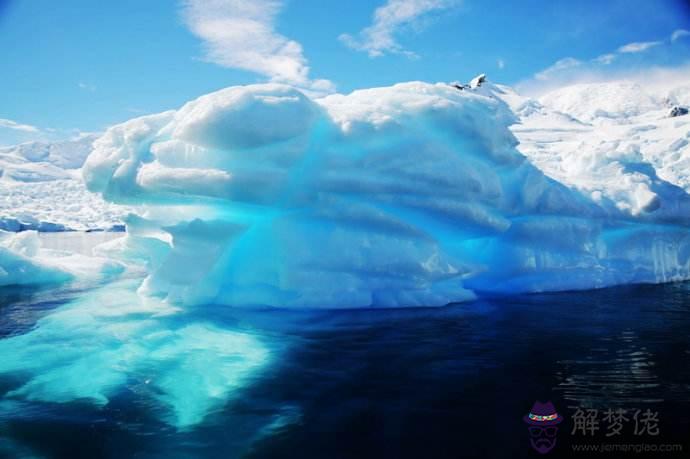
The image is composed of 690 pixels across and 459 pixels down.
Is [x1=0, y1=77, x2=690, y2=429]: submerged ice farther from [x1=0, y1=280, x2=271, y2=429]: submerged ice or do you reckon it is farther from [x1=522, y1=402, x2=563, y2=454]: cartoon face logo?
[x1=522, y1=402, x2=563, y2=454]: cartoon face logo

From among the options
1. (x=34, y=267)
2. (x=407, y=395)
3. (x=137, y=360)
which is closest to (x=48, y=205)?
(x=34, y=267)

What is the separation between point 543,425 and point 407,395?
116cm

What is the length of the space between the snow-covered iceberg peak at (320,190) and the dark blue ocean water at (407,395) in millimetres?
1101

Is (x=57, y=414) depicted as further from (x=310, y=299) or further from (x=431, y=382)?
(x=310, y=299)

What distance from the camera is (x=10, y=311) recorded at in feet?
26.9

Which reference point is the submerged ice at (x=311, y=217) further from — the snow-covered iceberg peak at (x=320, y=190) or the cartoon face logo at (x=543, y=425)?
the cartoon face logo at (x=543, y=425)

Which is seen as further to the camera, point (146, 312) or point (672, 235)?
point (672, 235)

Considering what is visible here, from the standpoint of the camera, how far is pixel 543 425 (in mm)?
3609

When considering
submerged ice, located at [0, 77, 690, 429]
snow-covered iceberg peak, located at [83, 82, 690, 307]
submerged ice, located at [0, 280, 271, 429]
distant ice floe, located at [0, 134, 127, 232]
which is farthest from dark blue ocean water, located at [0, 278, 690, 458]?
distant ice floe, located at [0, 134, 127, 232]

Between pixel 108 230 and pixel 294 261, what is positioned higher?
pixel 108 230

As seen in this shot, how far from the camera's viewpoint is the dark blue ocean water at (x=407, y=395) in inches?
132

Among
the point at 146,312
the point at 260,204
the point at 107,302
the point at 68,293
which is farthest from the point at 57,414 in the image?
the point at 68,293

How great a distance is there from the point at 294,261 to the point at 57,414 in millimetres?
4120

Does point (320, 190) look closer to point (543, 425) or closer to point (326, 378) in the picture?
point (326, 378)
